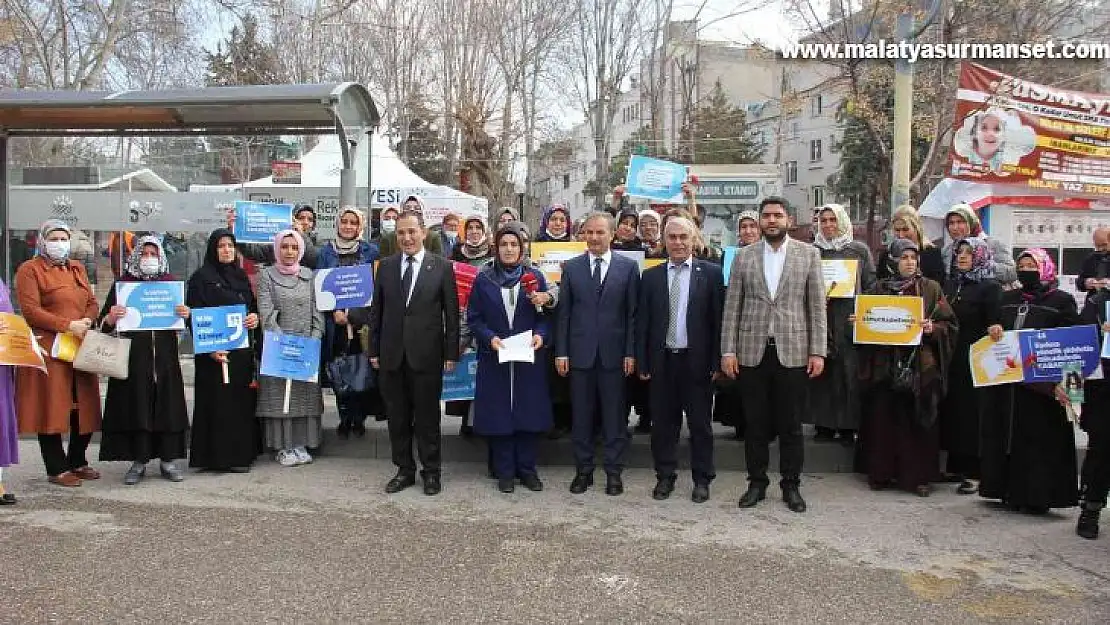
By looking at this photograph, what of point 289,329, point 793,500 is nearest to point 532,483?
point 793,500

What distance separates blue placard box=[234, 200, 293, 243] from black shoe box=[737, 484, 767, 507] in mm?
4758

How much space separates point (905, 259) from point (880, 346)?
67cm

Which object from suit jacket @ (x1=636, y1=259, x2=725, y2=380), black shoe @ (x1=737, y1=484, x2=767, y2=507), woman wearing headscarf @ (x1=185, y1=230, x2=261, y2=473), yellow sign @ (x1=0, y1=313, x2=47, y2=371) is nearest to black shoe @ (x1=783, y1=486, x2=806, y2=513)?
black shoe @ (x1=737, y1=484, x2=767, y2=507)

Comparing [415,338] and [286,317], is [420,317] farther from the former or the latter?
[286,317]

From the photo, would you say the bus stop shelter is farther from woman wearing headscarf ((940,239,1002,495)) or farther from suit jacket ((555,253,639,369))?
woman wearing headscarf ((940,239,1002,495))

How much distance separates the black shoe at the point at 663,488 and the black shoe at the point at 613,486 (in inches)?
10.1

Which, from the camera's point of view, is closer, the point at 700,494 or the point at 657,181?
the point at 700,494

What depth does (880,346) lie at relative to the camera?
6684 mm

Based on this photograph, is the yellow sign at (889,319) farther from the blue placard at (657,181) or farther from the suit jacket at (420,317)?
the blue placard at (657,181)

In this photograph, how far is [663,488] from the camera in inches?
263

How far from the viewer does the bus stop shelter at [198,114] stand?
30.2ft

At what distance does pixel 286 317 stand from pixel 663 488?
3311 mm

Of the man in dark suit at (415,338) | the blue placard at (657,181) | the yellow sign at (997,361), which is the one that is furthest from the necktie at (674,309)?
the blue placard at (657,181)

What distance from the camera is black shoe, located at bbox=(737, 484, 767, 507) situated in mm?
6395
